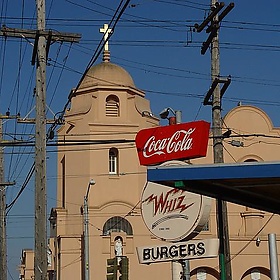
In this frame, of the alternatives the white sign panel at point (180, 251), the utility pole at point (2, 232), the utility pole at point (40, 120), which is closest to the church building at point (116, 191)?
the utility pole at point (2, 232)

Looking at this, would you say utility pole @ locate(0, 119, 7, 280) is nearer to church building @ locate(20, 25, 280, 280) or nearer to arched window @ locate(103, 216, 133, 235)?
church building @ locate(20, 25, 280, 280)

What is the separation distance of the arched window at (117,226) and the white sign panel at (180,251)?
35643 millimetres

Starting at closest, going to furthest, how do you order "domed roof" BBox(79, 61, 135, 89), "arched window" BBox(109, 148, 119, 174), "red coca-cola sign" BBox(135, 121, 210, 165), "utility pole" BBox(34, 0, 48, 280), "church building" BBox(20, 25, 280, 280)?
"red coca-cola sign" BBox(135, 121, 210, 165)
"utility pole" BBox(34, 0, 48, 280)
"church building" BBox(20, 25, 280, 280)
"arched window" BBox(109, 148, 119, 174)
"domed roof" BBox(79, 61, 135, 89)

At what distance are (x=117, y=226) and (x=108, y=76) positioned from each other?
9.44m

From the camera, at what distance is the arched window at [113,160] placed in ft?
161

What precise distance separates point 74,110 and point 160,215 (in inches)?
1498

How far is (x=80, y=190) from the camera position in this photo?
4828 centimetres

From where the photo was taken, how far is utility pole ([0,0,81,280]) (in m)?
20.9

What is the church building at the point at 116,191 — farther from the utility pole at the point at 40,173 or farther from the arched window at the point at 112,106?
the utility pole at the point at 40,173

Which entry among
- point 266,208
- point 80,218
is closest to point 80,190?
point 80,218

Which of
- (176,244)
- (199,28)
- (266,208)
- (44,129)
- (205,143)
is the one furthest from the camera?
(199,28)

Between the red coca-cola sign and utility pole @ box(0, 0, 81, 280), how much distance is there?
7455mm

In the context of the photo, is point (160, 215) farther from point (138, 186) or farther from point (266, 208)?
point (138, 186)

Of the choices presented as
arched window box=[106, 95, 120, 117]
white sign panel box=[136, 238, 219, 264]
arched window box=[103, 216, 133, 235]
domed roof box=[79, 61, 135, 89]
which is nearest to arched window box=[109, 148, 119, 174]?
arched window box=[106, 95, 120, 117]
